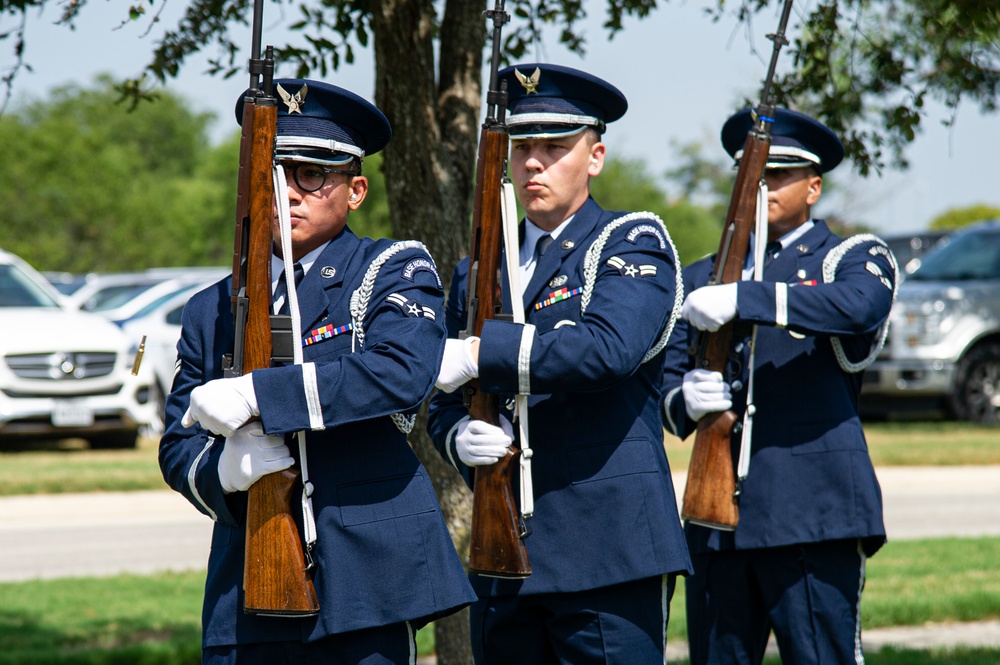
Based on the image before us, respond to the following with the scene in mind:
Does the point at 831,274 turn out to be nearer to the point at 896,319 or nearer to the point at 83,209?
the point at 896,319

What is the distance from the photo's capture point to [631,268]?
3.58m


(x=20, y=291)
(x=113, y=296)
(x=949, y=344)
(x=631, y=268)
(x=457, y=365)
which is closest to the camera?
(x=457, y=365)

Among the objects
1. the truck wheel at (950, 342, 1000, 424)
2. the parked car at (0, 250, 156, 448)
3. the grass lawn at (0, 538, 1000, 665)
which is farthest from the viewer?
the truck wheel at (950, 342, 1000, 424)

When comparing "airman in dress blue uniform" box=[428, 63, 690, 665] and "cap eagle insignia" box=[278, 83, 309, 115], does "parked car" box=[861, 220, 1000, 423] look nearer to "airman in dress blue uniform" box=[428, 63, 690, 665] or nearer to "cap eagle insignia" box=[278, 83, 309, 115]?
"airman in dress blue uniform" box=[428, 63, 690, 665]

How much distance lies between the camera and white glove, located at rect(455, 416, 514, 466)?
3496 mm

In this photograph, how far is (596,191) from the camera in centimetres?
4350

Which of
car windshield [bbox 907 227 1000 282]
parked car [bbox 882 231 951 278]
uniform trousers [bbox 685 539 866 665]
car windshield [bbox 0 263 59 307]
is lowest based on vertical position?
uniform trousers [bbox 685 539 866 665]

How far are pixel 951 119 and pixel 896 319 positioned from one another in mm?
8873

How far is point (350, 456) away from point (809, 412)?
1791 mm

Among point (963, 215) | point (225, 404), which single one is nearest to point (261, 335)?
point (225, 404)

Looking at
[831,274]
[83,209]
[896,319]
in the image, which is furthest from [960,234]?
[83,209]

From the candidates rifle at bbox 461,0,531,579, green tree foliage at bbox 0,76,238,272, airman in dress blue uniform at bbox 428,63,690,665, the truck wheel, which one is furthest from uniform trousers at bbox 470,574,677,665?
green tree foliage at bbox 0,76,238,272

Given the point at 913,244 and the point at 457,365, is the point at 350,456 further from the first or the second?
the point at 913,244

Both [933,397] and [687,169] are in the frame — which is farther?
[687,169]
